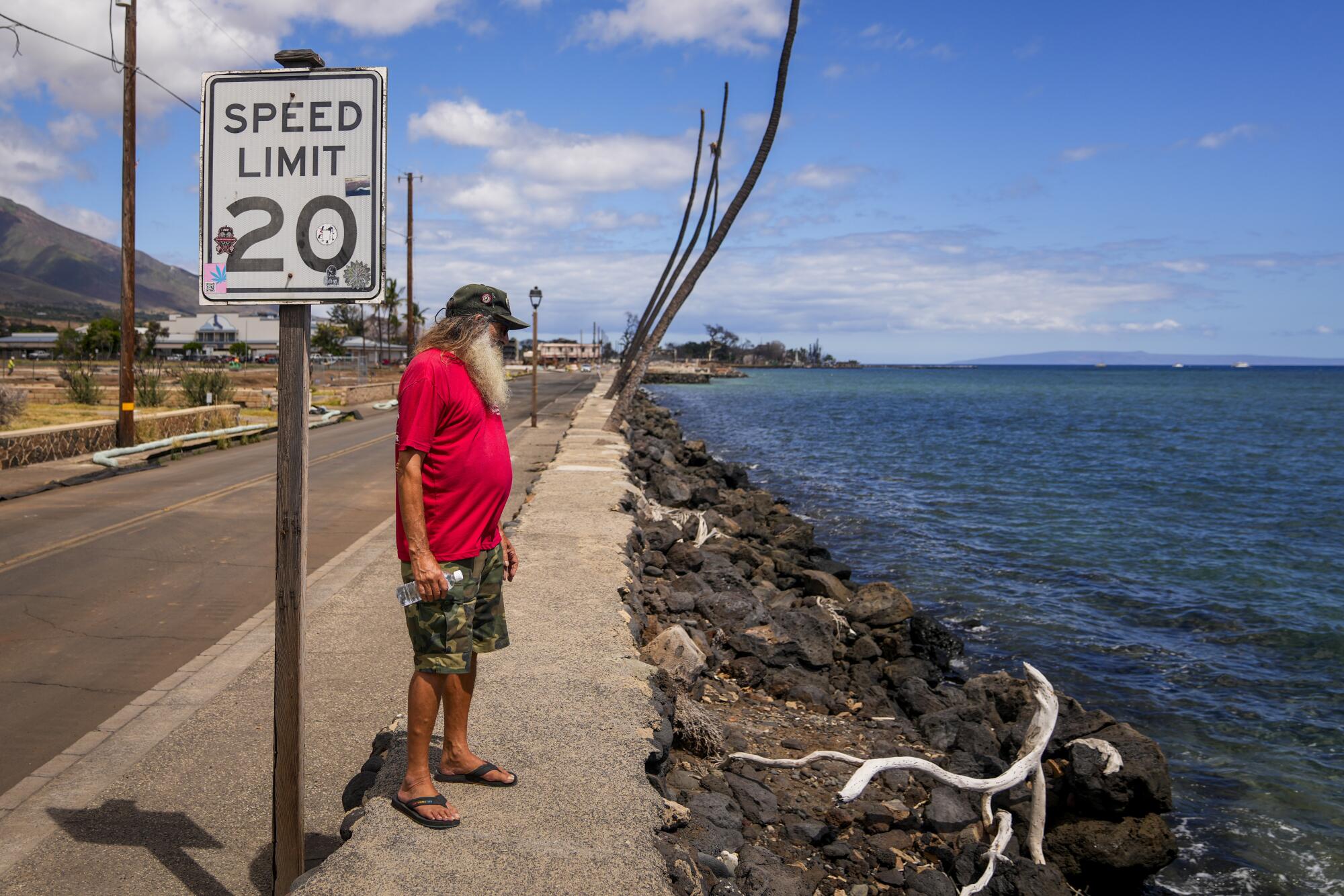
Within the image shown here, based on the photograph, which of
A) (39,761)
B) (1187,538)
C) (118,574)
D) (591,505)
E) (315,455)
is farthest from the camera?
(315,455)

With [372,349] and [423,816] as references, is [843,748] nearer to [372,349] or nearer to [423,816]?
[423,816]

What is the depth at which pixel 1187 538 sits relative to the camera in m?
18.8

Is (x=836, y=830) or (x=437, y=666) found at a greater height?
(x=437, y=666)

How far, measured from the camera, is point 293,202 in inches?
131

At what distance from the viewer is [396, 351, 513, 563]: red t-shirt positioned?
3520 millimetres

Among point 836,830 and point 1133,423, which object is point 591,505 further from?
point 1133,423

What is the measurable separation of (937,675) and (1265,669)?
13.1ft

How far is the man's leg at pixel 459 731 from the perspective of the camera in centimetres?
384

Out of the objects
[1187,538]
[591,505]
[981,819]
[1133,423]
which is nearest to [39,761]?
[981,819]

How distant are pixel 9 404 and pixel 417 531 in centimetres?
2060

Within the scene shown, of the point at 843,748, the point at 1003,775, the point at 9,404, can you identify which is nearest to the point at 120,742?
the point at 843,748

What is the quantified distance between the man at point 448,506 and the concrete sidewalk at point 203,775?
71 centimetres

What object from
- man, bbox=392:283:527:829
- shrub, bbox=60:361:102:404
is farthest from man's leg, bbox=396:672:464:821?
shrub, bbox=60:361:102:404

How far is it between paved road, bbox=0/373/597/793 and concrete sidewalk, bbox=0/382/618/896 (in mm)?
313
